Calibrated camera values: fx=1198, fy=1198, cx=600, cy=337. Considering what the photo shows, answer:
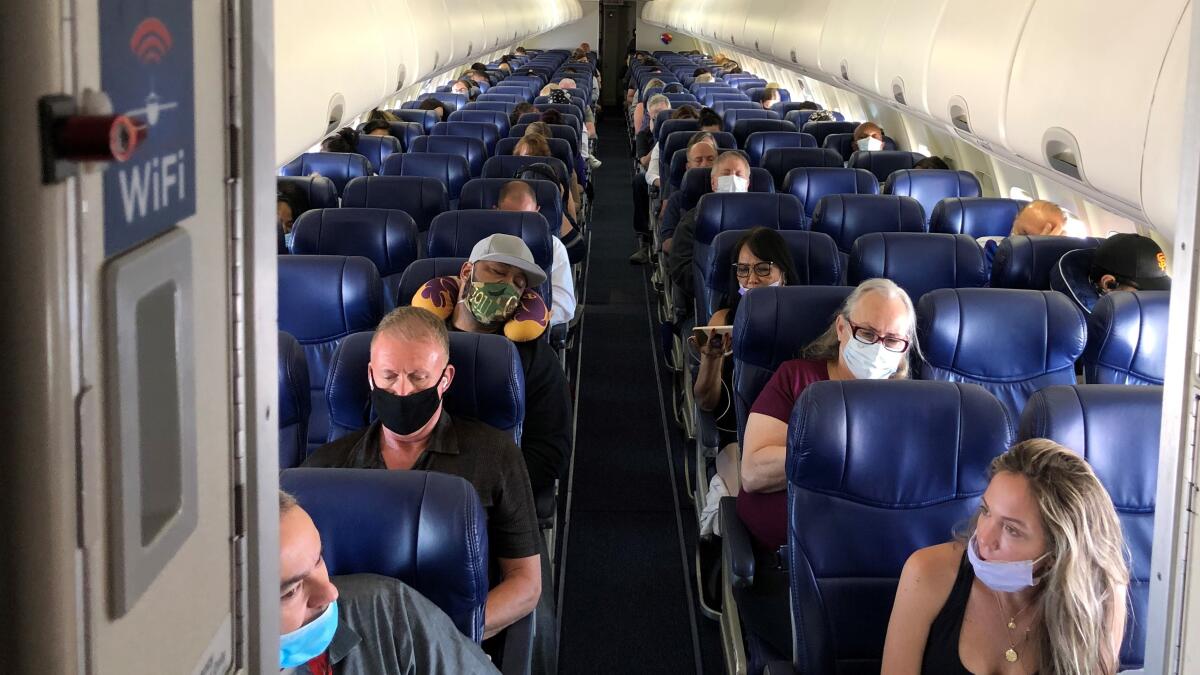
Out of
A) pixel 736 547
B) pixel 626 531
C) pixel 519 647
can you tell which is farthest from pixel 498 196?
pixel 519 647

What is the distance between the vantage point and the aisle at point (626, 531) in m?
4.46

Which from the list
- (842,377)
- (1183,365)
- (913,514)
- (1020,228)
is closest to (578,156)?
(1020,228)

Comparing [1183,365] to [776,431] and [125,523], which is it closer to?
[125,523]

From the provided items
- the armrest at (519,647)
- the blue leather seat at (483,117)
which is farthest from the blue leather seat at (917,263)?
the blue leather seat at (483,117)

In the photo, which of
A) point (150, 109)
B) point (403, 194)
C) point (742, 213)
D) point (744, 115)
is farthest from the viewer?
point (744, 115)

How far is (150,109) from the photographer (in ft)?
2.96

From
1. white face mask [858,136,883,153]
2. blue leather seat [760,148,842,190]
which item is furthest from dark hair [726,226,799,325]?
white face mask [858,136,883,153]

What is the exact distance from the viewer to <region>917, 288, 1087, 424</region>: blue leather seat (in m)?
4.30

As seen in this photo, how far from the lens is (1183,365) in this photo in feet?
4.74

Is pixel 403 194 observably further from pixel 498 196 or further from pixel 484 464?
pixel 484 464

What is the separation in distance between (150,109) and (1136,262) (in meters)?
4.60

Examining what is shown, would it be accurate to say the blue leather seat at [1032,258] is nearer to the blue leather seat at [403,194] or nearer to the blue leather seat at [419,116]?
the blue leather seat at [403,194]

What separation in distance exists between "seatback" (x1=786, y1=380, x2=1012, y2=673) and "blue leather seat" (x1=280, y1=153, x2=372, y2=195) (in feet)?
20.4

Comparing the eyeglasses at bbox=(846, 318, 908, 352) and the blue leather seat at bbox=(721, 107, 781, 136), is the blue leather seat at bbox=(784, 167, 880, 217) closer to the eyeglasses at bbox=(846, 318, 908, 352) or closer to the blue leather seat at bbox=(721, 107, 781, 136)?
the eyeglasses at bbox=(846, 318, 908, 352)
